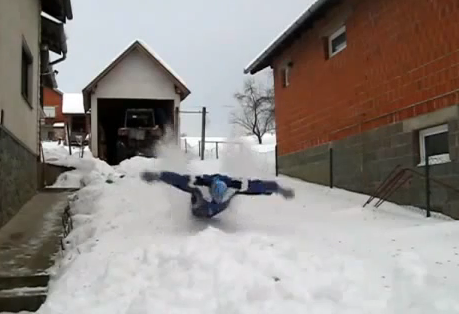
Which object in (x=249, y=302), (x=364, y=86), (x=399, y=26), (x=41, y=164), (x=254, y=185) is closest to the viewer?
(x=249, y=302)

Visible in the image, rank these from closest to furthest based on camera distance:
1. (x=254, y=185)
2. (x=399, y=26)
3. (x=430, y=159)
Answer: (x=254, y=185), (x=430, y=159), (x=399, y=26)

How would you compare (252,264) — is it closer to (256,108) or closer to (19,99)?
(19,99)

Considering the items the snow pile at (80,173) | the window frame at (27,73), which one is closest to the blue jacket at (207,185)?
the snow pile at (80,173)

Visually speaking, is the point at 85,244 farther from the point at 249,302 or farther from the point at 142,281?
the point at 249,302

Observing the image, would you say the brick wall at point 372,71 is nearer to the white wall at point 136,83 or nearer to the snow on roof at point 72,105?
→ the white wall at point 136,83

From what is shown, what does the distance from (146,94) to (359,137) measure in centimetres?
1388

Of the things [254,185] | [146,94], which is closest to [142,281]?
[254,185]

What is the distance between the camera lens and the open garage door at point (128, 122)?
2150 centimetres

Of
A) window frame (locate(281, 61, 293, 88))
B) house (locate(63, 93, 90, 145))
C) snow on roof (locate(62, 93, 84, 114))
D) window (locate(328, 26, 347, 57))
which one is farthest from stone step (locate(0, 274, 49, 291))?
snow on roof (locate(62, 93, 84, 114))

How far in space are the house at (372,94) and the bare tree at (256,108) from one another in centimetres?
4109

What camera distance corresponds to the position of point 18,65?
1055 centimetres

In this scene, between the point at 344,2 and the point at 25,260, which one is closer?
the point at 25,260

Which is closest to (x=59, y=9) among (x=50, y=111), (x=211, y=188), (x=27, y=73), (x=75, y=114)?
(x=27, y=73)

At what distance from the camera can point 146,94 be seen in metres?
23.5
